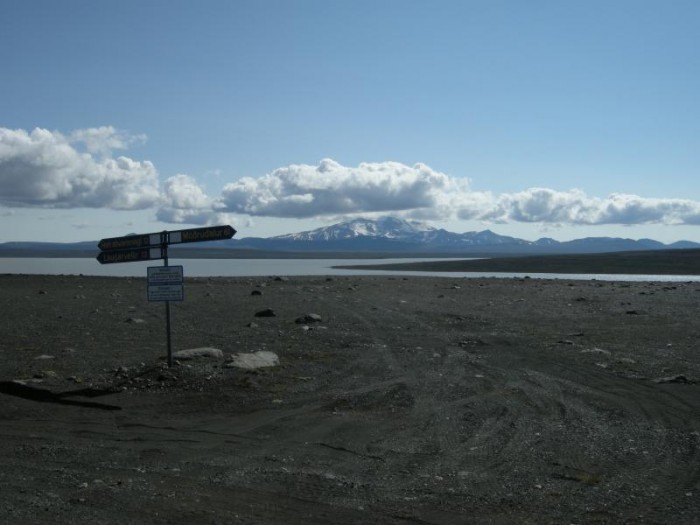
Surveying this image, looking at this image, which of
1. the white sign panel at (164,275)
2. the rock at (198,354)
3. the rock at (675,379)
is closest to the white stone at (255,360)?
the rock at (198,354)

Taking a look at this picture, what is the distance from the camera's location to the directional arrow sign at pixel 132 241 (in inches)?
551

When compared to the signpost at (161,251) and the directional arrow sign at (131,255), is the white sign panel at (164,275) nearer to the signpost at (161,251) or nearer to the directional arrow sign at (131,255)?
the signpost at (161,251)

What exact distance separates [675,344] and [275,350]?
10.0m

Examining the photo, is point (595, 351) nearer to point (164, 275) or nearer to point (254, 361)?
point (254, 361)

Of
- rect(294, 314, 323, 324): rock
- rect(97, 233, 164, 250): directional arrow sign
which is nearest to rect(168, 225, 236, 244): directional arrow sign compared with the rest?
rect(97, 233, 164, 250): directional arrow sign

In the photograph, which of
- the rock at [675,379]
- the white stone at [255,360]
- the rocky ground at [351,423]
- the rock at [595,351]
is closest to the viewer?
the rocky ground at [351,423]

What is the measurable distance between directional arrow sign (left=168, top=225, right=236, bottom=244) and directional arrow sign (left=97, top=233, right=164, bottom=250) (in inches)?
10.7

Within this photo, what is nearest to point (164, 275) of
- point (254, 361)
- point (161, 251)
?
point (161, 251)

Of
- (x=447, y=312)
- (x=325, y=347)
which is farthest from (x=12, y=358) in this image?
(x=447, y=312)

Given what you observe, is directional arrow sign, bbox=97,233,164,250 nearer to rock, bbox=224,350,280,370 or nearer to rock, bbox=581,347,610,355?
rock, bbox=224,350,280,370

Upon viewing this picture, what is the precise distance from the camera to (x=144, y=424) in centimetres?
1018

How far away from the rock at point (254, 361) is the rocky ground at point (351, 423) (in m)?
0.08

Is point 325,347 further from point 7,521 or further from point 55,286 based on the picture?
point 55,286

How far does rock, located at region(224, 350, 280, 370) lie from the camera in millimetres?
13891
